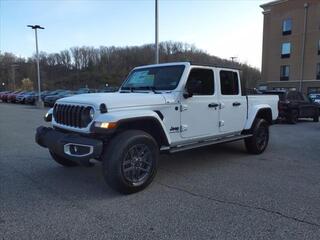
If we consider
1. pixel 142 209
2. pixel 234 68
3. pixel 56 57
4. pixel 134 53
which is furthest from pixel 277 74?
pixel 56 57

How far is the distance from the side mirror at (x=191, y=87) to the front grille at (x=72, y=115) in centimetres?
175

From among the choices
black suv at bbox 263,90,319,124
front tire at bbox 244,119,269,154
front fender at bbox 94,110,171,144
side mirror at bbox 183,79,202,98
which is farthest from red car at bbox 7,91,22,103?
front fender at bbox 94,110,171,144

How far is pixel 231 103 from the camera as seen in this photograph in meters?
7.00

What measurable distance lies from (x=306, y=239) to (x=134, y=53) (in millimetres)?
98096

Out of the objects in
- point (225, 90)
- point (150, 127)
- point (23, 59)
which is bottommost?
point (150, 127)

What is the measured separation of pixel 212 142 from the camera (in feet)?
21.4

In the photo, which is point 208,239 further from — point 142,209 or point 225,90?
point 225,90

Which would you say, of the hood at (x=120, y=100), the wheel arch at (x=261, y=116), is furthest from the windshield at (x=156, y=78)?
the wheel arch at (x=261, y=116)

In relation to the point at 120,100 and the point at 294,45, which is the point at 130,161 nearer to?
the point at 120,100

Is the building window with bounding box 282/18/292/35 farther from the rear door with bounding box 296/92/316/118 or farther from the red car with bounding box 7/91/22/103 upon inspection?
the red car with bounding box 7/91/22/103

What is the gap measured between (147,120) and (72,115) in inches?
47.0

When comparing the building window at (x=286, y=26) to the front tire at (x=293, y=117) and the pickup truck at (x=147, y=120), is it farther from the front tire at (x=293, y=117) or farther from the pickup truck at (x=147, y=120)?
the pickup truck at (x=147, y=120)

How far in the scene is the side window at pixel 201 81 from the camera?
602cm

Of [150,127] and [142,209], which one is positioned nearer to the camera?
[142,209]
